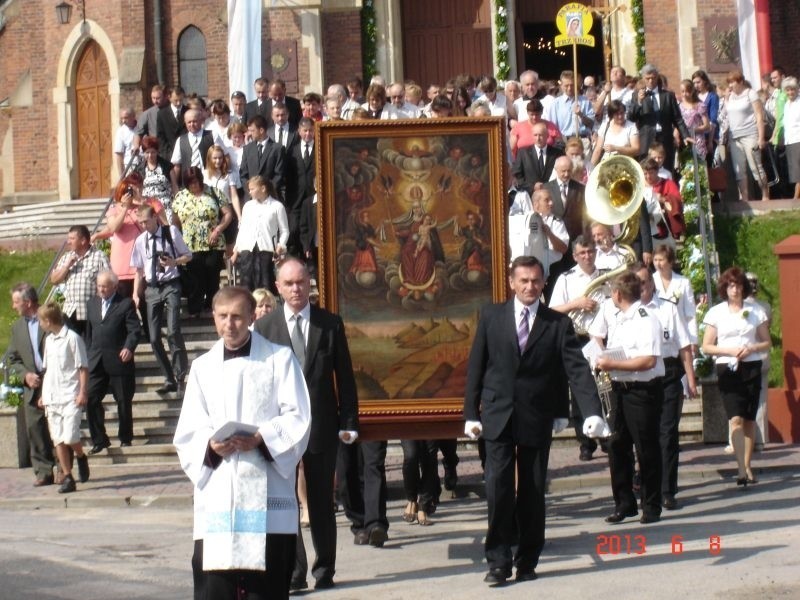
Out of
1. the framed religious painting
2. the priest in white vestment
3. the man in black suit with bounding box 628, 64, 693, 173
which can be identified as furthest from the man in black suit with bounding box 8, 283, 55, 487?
the priest in white vestment

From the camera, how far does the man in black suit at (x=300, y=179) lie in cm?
1892

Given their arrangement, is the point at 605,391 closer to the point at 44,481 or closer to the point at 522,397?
the point at 522,397

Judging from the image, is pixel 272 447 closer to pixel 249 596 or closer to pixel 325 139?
pixel 249 596

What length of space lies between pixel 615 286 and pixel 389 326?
1882 millimetres

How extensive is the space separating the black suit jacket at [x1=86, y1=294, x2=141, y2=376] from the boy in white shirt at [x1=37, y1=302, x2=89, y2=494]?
72 centimetres

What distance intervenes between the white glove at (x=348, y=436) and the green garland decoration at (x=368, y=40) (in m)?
20.6

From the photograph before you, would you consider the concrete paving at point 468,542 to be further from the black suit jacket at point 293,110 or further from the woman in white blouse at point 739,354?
the black suit jacket at point 293,110

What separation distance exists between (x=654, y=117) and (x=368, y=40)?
11088 millimetres

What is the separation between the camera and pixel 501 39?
101 feet

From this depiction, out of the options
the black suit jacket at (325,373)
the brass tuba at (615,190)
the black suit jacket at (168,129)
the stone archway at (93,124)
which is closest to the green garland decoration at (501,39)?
the stone archway at (93,124)

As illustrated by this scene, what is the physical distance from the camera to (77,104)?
1341 inches

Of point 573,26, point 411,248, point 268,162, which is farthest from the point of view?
point 573,26

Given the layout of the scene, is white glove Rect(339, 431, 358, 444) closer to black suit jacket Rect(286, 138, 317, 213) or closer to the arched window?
black suit jacket Rect(286, 138, 317, 213)

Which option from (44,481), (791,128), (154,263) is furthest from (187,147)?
(791,128)
